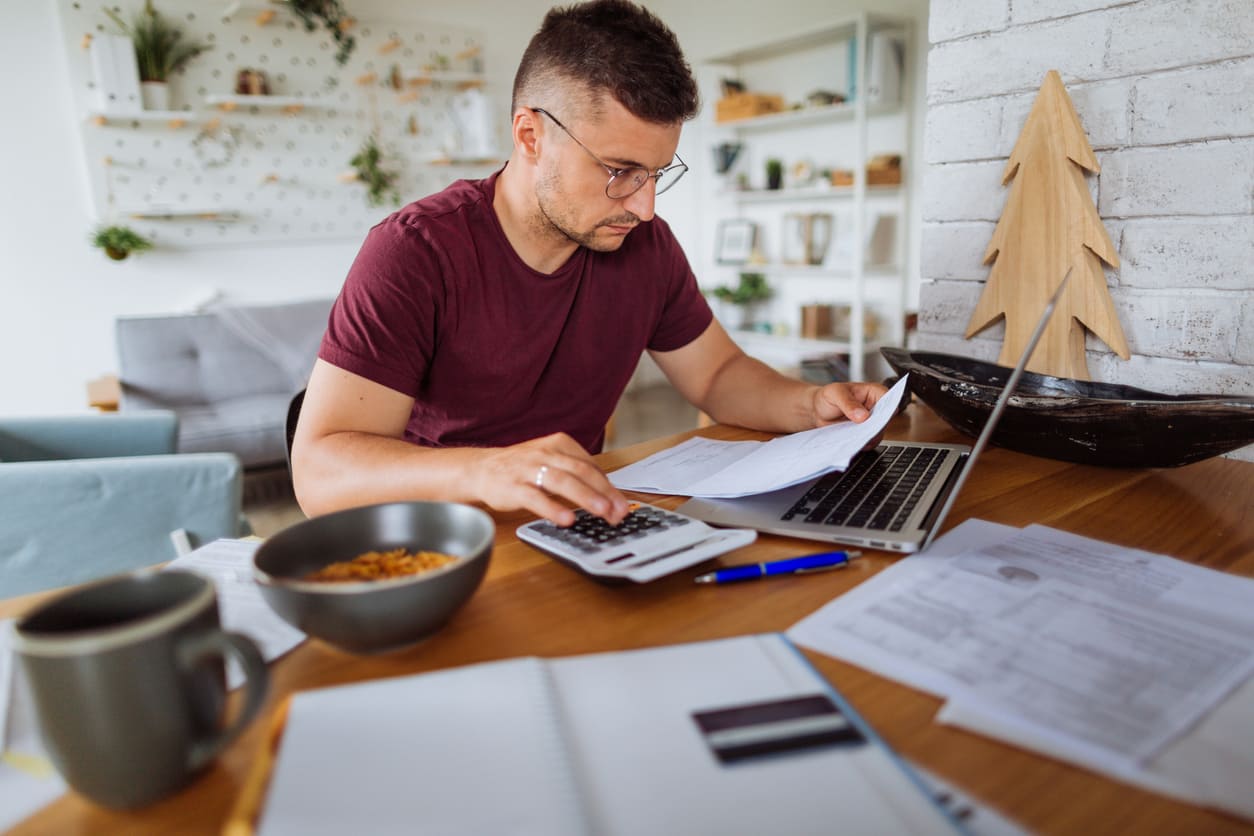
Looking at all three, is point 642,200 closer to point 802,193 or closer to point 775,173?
point 802,193

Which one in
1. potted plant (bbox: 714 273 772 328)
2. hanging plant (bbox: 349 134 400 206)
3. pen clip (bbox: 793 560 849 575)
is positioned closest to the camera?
pen clip (bbox: 793 560 849 575)

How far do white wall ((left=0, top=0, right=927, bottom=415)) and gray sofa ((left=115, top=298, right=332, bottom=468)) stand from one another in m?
0.38

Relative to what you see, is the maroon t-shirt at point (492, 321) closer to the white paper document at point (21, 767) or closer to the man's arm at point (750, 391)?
the man's arm at point (750, 391)

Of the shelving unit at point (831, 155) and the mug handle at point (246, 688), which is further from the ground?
the shelving unit at point (831, 155)

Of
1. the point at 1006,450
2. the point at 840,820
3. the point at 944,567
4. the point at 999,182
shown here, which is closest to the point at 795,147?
the point at 999,182

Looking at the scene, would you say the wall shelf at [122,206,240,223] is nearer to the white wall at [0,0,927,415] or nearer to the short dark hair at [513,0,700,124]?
the white wall at [0,0,927,415]

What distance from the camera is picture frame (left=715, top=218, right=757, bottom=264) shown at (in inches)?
179

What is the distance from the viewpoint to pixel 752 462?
40.4 inches

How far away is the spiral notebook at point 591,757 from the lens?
1.38 feet

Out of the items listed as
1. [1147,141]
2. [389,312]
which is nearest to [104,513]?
[389,312]

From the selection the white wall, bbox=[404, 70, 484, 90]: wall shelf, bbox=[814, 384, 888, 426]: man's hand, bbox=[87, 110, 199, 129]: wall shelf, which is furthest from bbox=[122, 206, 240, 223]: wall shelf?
bbox=[814, 384, 888, 426]: man's hand

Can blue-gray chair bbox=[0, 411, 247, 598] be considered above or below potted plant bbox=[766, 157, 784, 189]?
below

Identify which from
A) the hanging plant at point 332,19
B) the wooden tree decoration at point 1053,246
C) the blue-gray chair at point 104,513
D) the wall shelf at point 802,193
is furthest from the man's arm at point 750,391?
the hanging plant at point 332,19

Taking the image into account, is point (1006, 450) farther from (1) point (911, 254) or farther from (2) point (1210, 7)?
(1) point (911, 254)
